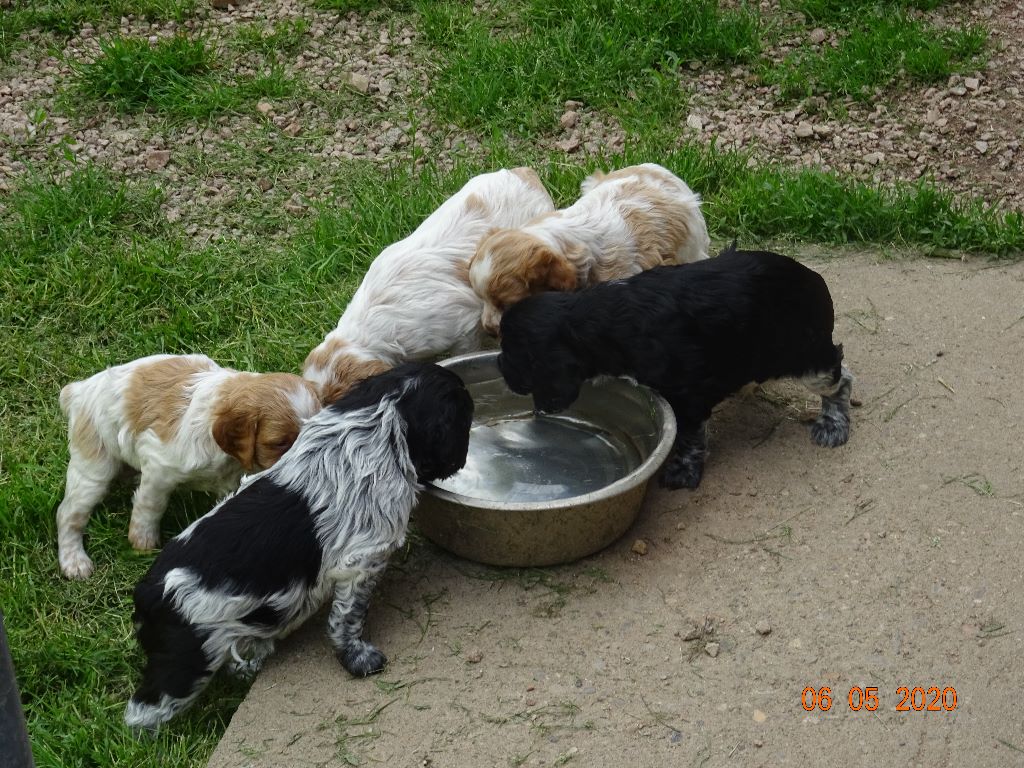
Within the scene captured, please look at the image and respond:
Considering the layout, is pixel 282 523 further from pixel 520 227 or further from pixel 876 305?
pixel 876 305

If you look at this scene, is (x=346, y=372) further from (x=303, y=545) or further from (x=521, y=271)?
(x=303, y=545)

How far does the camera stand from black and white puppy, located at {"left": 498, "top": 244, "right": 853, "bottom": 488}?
5336 mm

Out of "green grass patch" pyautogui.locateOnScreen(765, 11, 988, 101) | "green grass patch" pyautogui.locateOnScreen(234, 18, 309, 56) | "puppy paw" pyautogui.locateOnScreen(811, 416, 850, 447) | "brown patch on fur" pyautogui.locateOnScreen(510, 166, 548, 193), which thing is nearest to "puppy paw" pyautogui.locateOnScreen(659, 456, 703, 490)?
"puppy paw" pyautogui.locateOnScreen(811, 416, 850, 447)

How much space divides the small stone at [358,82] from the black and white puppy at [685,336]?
13.5 feet

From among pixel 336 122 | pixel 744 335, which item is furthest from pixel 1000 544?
pixel 336 122

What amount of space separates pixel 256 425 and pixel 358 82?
4.65 metres

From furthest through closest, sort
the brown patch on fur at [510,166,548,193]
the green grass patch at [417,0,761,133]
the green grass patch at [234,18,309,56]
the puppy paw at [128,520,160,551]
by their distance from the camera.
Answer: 1. the green grass patch at [234,18,309,56]
2. the green grass patch at [417,0,761,133]
3. the brown patch on fur at [510,166,548,193]
4. the puppy paw at [128,520,160,551]

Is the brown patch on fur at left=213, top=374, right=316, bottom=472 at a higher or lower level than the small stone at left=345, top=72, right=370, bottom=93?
higher

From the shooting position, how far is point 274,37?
929 cm

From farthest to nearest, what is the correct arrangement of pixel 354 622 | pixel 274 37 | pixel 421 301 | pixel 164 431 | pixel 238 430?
pixel 274 37 → pixel 421 301 → pixel 164 431 → pixel 238 430 → pixel 354 622

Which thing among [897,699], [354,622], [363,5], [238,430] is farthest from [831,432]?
[363,5]

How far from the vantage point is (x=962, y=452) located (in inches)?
215

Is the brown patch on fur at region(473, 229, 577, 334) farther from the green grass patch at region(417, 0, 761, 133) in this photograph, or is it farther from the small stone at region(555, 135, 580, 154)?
the green grass patch at region(417, 0, 761, 133)

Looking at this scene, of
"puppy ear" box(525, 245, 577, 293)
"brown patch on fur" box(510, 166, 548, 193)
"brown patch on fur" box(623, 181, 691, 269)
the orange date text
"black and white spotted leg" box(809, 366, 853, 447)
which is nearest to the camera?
the orange date text
